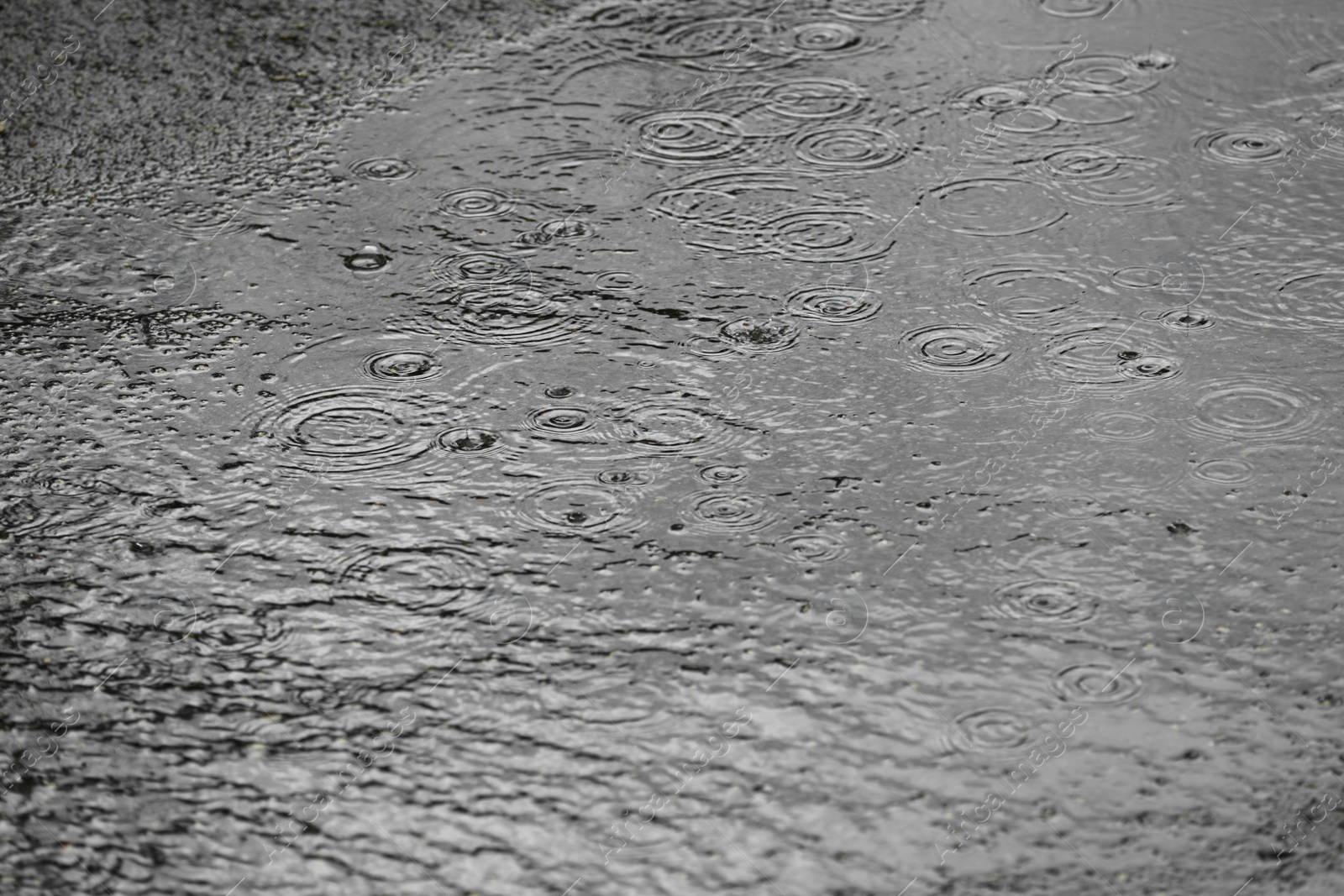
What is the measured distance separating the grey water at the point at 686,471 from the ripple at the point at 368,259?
2 cm

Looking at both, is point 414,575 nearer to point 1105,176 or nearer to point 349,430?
point 349,430

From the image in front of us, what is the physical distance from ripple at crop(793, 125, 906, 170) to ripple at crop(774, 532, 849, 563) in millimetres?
1640

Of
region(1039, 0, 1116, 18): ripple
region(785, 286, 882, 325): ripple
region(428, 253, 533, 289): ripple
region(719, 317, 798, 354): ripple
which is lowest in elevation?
region(719, 317, 798, 354): ripple

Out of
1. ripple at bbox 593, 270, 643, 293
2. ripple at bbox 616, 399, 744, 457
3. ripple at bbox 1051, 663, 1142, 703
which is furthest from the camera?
ripple at bbox 593, 270, 643, 293

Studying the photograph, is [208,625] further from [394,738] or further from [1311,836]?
[1311,836]

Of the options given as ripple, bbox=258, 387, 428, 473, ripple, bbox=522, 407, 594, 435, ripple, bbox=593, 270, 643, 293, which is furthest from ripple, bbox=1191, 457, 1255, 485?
ripple, bbox=258, 387, 428, 473

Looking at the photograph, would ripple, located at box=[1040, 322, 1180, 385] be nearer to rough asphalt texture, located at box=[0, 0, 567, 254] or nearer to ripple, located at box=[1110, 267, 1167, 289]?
ripple, located at box=[1110, 267, 1167, 289]

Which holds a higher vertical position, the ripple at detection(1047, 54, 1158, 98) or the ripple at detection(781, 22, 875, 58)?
the ripple at detection(781, 22, 875, 58)

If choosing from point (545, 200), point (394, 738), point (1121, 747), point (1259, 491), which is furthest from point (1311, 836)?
point (545, 200)

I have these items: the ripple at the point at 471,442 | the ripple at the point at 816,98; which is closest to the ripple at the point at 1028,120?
the ripple at the point at 816,98

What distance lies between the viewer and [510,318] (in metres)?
3.47

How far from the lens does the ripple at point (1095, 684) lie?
7.95 ft

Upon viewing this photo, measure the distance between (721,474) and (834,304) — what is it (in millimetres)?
750

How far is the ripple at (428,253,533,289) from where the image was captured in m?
3.60
